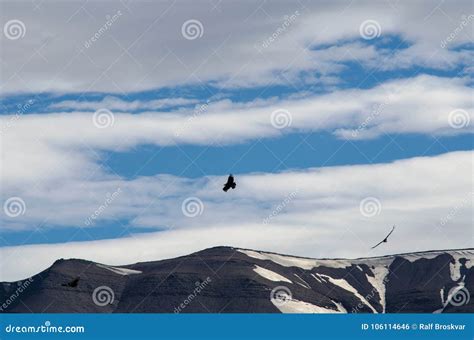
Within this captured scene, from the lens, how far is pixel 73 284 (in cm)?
7700
